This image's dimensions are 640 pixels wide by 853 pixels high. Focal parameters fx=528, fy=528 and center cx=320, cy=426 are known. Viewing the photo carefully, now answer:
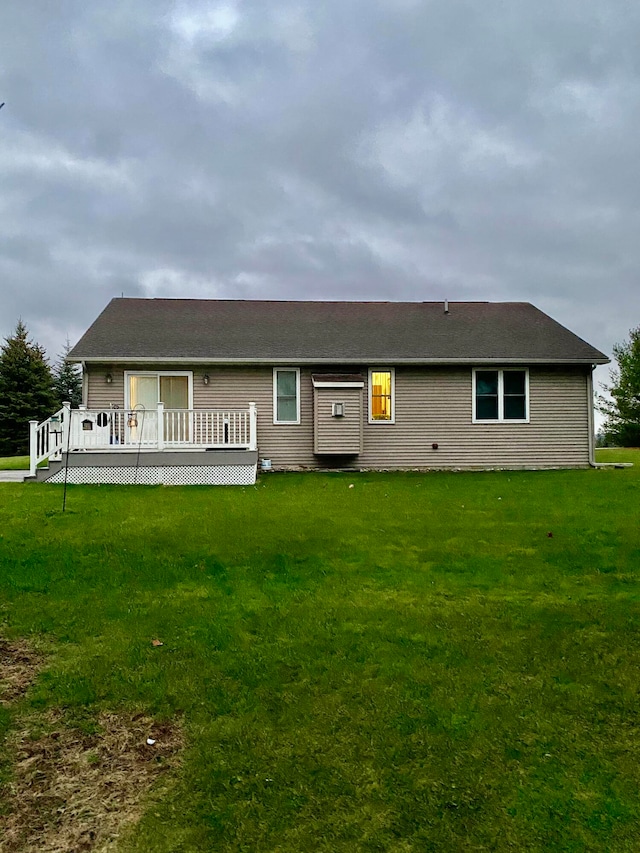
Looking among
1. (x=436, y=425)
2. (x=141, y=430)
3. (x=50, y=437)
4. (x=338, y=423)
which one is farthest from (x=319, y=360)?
(x=50, y=437)

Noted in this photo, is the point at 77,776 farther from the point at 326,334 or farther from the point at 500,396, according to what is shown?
the point at 500,396

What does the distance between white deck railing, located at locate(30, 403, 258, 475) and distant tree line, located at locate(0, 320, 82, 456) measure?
13856 millimetres

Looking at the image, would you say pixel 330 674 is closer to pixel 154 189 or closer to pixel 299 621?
pixel 299 621

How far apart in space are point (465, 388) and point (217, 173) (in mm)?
19376

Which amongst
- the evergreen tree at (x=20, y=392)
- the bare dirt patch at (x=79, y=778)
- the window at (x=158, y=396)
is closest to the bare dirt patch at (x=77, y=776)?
the bare dirt patch at (x=79, y=778)

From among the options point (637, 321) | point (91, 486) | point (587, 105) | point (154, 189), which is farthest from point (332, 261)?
point (91, 486)

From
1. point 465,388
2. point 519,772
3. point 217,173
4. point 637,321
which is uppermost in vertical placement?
point 217,173

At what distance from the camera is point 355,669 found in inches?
122

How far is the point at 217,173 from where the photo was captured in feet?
86.8

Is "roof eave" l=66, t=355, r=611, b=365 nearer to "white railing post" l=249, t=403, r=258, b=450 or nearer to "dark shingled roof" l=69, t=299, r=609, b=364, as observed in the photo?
"dark shingled roof" l=69, t=299, r=609, b=364

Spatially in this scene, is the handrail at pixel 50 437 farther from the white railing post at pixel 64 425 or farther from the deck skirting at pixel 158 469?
the deck skirting at pixel 158 469

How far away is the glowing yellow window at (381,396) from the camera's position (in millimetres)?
13727

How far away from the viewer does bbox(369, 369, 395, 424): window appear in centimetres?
1373

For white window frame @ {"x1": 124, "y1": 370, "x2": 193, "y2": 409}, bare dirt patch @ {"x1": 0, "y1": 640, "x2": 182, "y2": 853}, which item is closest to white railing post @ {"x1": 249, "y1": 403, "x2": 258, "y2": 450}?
white window frame @ {"x1": 124, "y1": 370, "x2": 193, "y2": 409}
